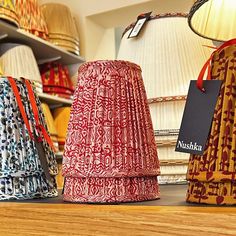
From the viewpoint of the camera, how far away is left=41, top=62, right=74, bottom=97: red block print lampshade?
229 cm

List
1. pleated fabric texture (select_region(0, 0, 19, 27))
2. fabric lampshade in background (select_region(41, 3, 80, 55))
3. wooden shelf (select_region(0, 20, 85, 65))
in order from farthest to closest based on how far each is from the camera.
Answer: fabric lampshade in background (select_region(41, 3, 80, 55)) → wooden shelf (select_region(0, 20, 85, 65)) → pleated fabric texture (select_region(0, 0, 19, 27))

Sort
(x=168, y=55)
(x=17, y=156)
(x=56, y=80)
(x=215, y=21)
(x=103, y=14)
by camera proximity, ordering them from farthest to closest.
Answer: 1. (x=103, y=14)
2. (x=56, y=80)
3. (x=168, y=55)
4. (x=215, y=21)
5. (x=17, y=156)

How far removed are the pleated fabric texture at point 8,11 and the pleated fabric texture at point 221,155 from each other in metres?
1.53

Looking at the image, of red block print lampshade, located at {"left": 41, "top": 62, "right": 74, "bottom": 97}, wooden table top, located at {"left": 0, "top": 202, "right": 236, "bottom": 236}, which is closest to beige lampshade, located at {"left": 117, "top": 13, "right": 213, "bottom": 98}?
wooden table top, located at {"left": 0, "top": 202, "right": 236, "bottom": 236}

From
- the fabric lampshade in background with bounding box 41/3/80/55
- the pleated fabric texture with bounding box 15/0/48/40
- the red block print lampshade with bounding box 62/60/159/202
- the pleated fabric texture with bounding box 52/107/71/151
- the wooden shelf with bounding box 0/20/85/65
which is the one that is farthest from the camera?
the fabric lampshade in background with bounding box 41/3/80/55

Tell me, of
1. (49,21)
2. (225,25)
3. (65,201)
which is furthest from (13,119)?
(49,21)

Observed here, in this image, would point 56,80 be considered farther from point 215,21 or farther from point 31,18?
point 215,21

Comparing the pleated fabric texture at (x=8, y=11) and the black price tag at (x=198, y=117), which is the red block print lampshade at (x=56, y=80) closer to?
the pleated fabric texture at (x=8, y=11)

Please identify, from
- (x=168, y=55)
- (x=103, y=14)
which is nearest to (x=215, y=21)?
(x=168, y=55)

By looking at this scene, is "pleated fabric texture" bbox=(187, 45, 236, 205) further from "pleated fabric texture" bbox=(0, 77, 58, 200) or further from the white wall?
the white wall

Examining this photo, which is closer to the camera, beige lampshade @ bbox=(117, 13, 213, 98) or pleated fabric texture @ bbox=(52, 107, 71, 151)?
beige lampshade @ bbox=(117, 13, 213, 98)

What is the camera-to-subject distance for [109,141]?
0.54 metres

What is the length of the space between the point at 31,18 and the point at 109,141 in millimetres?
1793

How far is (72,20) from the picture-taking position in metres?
2.47
